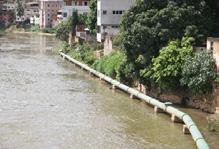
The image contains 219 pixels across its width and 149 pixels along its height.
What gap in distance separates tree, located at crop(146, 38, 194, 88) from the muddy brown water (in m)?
1.92

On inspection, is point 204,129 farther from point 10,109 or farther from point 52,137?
point 10,109

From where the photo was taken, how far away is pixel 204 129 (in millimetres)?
26500

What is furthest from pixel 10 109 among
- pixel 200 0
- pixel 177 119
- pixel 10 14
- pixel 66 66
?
pixel 10 14

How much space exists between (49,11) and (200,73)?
4136 inches

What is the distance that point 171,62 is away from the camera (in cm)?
3086

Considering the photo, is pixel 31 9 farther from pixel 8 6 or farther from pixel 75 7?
pixel 75 7

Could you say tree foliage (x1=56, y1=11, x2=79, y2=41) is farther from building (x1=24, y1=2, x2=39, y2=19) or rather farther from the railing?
building (x1=24, y1=2, x2=39, y2=19)

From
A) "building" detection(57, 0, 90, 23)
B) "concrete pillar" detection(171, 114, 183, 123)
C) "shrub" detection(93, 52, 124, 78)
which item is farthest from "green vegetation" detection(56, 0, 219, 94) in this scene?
"building" detection(57, 0, 90, 23)

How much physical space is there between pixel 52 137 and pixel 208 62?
9.22 meters

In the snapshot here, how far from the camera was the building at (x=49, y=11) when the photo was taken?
424ft

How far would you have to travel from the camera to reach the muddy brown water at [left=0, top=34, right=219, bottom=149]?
24194 millimetres

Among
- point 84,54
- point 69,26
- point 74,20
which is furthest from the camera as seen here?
point 69,26

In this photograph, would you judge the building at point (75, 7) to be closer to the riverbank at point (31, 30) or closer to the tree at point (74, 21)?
the tree at point (74, 21)

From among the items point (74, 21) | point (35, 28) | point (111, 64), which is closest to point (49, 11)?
point (35, 28)
